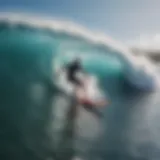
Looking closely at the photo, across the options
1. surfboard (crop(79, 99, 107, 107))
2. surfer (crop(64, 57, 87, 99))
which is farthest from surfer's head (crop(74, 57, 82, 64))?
surfboard (crop(79, 99, 107, 107))

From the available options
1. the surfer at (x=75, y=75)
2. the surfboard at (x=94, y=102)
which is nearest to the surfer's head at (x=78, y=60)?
the surfer at (x=75, y=75)

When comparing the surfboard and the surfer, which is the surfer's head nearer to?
the surfer

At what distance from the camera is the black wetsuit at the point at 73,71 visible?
1312 millimetres

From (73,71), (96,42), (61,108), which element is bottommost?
(61,108)

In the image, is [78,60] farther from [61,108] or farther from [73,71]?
[61,108]

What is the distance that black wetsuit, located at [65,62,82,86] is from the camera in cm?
131

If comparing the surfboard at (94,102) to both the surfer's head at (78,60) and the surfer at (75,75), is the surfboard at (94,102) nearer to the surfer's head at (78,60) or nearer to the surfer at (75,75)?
the surfer at (75,75)

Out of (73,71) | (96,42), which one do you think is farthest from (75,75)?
(96,42)

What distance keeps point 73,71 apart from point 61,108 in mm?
122

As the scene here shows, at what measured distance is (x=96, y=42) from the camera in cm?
134

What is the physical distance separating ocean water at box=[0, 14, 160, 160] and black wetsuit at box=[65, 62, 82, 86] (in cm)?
3

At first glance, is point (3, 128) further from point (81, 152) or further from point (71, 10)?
point (71, 10)

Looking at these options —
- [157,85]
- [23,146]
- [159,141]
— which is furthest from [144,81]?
[23,146]

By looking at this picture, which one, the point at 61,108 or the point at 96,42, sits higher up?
the point at 96,42
